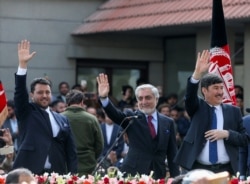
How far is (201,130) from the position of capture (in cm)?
1143

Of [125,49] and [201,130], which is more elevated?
[125,49]

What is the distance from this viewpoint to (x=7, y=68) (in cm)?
2094

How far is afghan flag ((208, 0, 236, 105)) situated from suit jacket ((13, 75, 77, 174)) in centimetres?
219

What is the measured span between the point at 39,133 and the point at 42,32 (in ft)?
31.0

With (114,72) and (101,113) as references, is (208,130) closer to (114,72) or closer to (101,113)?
(101,113)

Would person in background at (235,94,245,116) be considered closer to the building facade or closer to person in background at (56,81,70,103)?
the building facade

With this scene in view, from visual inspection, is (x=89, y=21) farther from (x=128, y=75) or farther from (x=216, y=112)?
(x=216, y=112)

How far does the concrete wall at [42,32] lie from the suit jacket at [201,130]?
384 inches

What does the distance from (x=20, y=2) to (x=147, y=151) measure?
30.6 ft

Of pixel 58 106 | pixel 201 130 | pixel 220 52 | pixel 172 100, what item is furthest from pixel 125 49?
pixel 201 130

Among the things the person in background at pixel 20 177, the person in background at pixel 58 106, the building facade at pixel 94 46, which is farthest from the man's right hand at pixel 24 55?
the building facade at pixel 94 46

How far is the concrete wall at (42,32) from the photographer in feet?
68.6

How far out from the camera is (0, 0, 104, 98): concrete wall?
20922 mm

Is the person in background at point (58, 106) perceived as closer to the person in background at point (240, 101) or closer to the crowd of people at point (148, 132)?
the person in background at point (240, 101)
